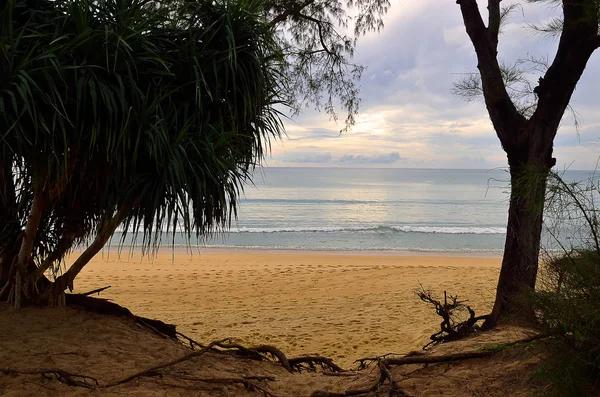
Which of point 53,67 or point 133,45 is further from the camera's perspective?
point 133,45

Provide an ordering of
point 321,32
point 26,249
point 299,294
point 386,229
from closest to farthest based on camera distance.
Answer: point 26,249 < point 321,32 < point 299,294 < point 386,229

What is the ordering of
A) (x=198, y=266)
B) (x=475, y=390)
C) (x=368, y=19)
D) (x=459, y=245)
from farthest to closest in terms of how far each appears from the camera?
(x=459, y=245) → (x=198, y=266) → (x=368, y=19) → (x=475, y=390)

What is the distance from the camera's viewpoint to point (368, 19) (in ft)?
25.4

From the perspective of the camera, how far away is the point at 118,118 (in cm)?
382

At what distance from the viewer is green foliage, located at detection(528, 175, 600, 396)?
114 inches

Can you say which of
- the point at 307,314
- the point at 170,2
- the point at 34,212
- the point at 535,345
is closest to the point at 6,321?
the point at 34,212

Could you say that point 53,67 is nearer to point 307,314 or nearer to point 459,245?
point 307,314

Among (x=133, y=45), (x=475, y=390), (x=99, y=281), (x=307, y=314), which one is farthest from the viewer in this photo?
(x=99, y=281)

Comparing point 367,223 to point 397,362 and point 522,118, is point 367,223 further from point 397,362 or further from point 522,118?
point 397,362

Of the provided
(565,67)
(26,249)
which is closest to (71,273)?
(26,249)

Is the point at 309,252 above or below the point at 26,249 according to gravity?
below

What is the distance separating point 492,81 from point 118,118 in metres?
3.72

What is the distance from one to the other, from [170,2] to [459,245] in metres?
17.0

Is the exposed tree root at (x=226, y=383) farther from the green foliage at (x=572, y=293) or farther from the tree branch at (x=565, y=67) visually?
the tree branch at (x=565, y=67)
